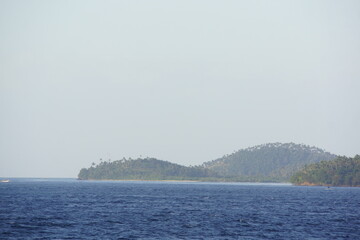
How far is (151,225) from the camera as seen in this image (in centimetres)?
8756

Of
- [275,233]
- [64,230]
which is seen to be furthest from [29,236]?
[275,233]

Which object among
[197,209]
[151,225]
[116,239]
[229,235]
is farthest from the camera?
[197,209]

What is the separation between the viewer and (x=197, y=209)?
120 metres

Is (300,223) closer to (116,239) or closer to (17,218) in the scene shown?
(116,239)

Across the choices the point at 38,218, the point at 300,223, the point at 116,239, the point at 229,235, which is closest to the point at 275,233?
the point at 229,235

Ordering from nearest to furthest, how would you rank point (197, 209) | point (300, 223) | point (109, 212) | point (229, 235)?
point (229, 235) < point (300, 223) < point (109, 212) < point (197, 209)

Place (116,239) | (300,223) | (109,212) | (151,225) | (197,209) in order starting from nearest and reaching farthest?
(116,239), (151,225), (300,223), (109,212), (197,209)

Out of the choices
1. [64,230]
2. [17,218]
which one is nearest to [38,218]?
[17,218]

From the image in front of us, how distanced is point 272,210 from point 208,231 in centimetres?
4221

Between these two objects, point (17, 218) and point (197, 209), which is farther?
point (197, 209)

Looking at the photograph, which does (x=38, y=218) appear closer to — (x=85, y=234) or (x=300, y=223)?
(x=85, y=234)

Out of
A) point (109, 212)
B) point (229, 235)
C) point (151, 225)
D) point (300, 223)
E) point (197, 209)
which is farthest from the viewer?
point (197, 209)

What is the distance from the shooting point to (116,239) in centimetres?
7212

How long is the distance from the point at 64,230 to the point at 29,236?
22.1 ft
